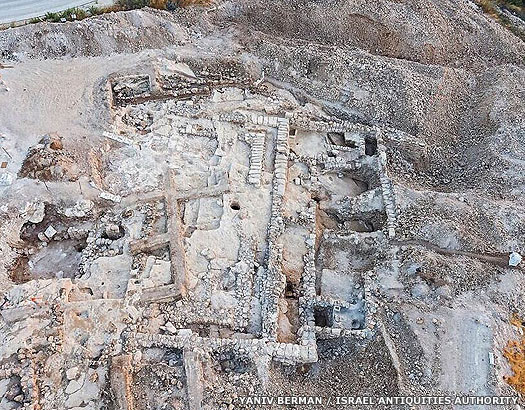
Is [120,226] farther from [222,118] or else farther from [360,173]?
[360,173]

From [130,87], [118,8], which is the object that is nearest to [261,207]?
[130,87]

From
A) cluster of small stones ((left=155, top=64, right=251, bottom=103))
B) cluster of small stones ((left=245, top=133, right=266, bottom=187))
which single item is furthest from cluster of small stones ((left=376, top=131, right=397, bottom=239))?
cluster of small stones ((left=155, top=64, right=251, bottom=103))

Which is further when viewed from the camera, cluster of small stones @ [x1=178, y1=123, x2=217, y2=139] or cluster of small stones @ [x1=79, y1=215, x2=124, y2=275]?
cluster of small stones @ [x1=178, y1=123, x2=217, y2=139]

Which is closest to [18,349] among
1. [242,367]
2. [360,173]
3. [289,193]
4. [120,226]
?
[120,226]

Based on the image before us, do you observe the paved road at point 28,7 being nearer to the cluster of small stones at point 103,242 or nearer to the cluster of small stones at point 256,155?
the cluster of small stones at point 256,155

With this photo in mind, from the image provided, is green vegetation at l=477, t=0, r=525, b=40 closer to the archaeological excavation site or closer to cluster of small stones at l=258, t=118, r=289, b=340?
the archaeological excavation site
